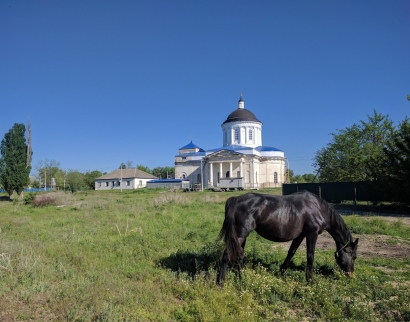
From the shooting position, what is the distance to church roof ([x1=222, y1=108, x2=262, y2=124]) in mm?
62625

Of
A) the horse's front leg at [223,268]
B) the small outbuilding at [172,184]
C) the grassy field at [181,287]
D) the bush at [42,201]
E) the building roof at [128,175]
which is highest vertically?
the building roof at [128,175]

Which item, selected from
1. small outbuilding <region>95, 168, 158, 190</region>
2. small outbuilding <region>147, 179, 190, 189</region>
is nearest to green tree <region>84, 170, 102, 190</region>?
small outbuilding <region>95, 168, 158, 190</region>

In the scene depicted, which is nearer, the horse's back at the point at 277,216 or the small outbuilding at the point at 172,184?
the horse's back at the point at 277,216

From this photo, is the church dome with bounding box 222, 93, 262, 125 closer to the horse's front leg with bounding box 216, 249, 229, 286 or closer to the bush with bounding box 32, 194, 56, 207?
the bush with bounding box 32, 194, 56, 207

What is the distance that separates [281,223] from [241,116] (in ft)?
191

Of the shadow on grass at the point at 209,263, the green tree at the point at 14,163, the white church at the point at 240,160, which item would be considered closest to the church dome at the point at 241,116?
the white church at the point at 240,160

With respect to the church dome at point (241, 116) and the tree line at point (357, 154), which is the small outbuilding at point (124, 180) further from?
the tree line at point (357, 154)

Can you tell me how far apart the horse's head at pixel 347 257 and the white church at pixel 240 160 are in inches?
1985

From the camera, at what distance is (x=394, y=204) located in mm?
18234

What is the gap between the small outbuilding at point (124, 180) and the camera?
72.8 meters

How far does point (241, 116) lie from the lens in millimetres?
62781

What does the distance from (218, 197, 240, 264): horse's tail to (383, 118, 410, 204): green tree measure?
14415 mm

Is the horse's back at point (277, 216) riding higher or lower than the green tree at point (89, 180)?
lower

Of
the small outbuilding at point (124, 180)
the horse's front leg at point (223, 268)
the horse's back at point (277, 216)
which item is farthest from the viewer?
the small outbuilding at point (124, 180)
